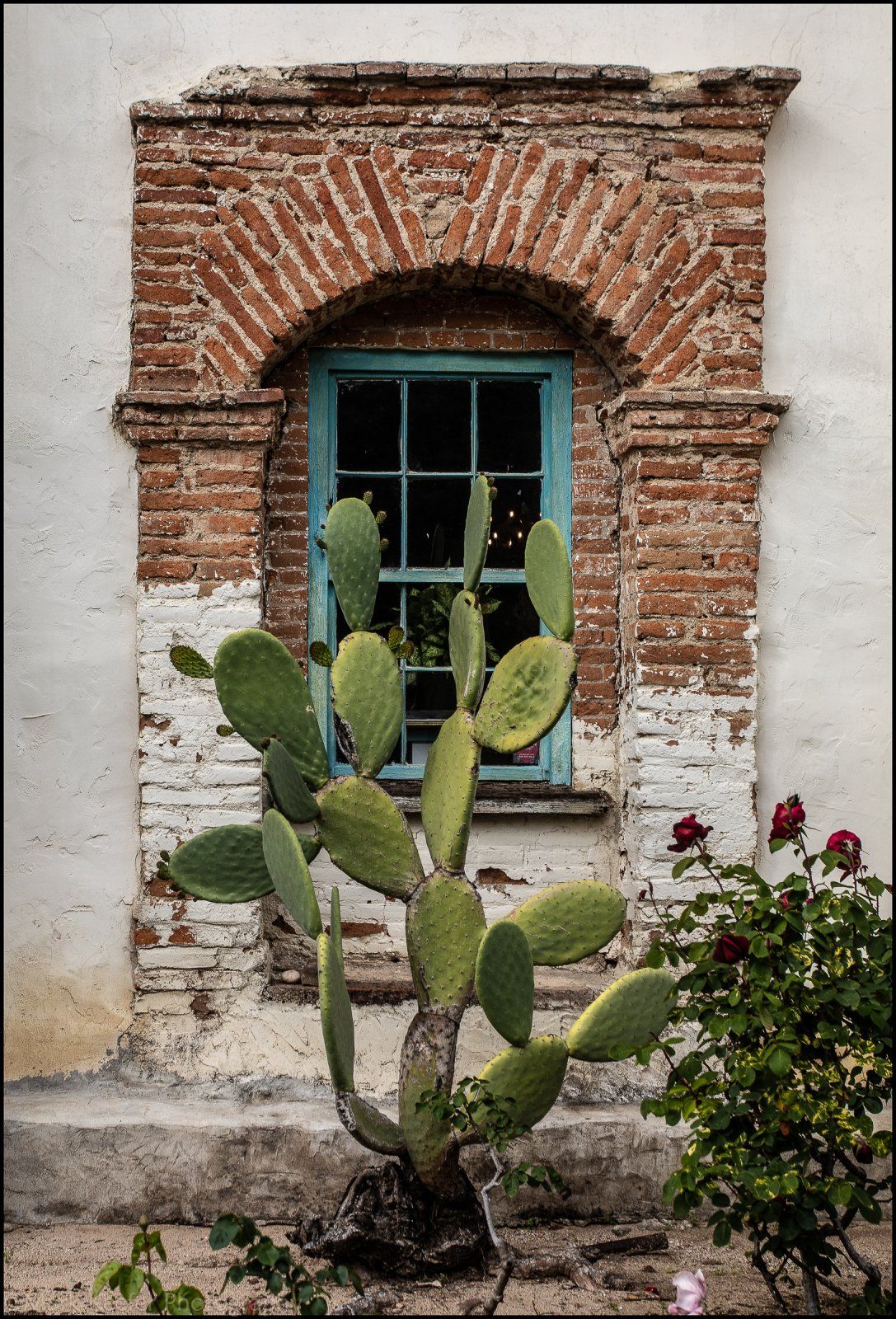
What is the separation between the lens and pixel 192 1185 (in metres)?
3.58

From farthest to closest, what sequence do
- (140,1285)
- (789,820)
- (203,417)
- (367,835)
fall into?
(203,417) < (367,835) < (789,820) < (140,1285)

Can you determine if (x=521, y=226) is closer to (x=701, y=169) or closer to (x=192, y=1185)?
(x=701, y=169)

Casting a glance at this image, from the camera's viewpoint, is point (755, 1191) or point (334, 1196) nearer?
point (755, 1191)

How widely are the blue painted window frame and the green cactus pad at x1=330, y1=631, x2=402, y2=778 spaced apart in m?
1.19

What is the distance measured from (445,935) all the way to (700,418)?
1.95m

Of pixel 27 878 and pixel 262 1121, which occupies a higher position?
pixel 27 878

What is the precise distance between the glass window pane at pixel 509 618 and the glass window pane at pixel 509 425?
1.42ft

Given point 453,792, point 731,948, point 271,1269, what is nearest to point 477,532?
point 453,792


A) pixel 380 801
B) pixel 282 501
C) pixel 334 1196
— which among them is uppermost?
pixel 282 501

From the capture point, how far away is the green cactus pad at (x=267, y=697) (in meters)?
2.86

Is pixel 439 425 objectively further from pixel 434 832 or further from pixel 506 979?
pixel 506 979

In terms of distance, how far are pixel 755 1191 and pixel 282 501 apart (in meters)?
2.65

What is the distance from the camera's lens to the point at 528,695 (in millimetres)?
2916

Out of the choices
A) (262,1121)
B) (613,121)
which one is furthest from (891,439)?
(262,1121)
